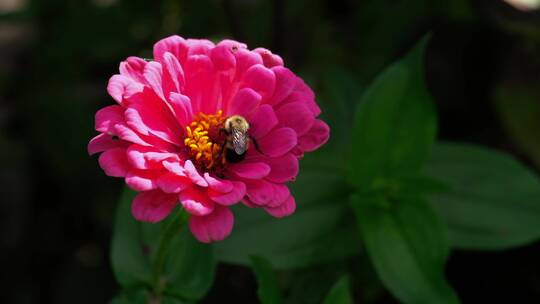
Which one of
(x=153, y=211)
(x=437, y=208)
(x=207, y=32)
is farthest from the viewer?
(x=207, y=32)

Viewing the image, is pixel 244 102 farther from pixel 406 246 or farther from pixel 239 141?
pixel 406 246

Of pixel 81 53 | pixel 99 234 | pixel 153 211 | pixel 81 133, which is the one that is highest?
pixel 153 211

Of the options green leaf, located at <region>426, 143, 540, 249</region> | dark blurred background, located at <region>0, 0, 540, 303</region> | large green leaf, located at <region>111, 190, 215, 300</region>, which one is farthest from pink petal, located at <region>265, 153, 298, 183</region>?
dark blurred background, located at <region>0, 0, 540, 303</region>

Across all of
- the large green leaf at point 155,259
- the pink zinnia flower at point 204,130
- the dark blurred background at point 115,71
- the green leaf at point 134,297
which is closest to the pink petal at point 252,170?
the pink zinnia flower at point 204,130

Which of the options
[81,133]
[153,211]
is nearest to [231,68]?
[153,211]

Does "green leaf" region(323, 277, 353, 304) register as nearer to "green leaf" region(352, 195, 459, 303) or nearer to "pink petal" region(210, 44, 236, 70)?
"green leaf" region(352, 195, 459, 303)

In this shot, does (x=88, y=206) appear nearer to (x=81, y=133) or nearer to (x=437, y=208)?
(x=81, y=133)

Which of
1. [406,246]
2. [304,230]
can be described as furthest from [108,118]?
[406,246]
